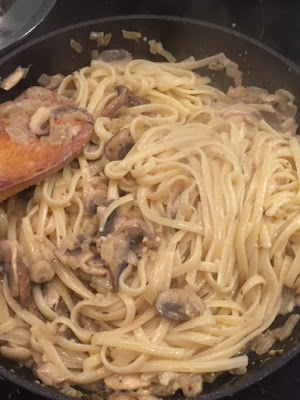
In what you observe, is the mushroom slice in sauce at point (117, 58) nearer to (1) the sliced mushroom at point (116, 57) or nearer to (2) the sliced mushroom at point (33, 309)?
(1) the sliced mushroom at point (116, 57)

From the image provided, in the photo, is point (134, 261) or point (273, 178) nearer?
point (134, 261)

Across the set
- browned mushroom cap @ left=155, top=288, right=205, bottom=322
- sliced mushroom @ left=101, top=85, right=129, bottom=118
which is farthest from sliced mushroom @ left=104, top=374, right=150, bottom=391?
sliced mushroom @ left=101, top=85, right=129, bottom=118

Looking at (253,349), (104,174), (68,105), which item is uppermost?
(68,105)

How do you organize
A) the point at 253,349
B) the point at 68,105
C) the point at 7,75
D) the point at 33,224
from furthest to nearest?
the point at 7,75 → the point at 68,105 → the point at 33,224 → the point at 253,349

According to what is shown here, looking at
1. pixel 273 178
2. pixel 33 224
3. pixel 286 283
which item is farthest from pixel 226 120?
pixel 33 224

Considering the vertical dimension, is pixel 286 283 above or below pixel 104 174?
below

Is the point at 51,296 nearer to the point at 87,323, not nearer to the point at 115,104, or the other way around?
the point at 87,323

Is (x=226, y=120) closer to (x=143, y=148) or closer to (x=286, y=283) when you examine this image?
(x=143, y=148)
